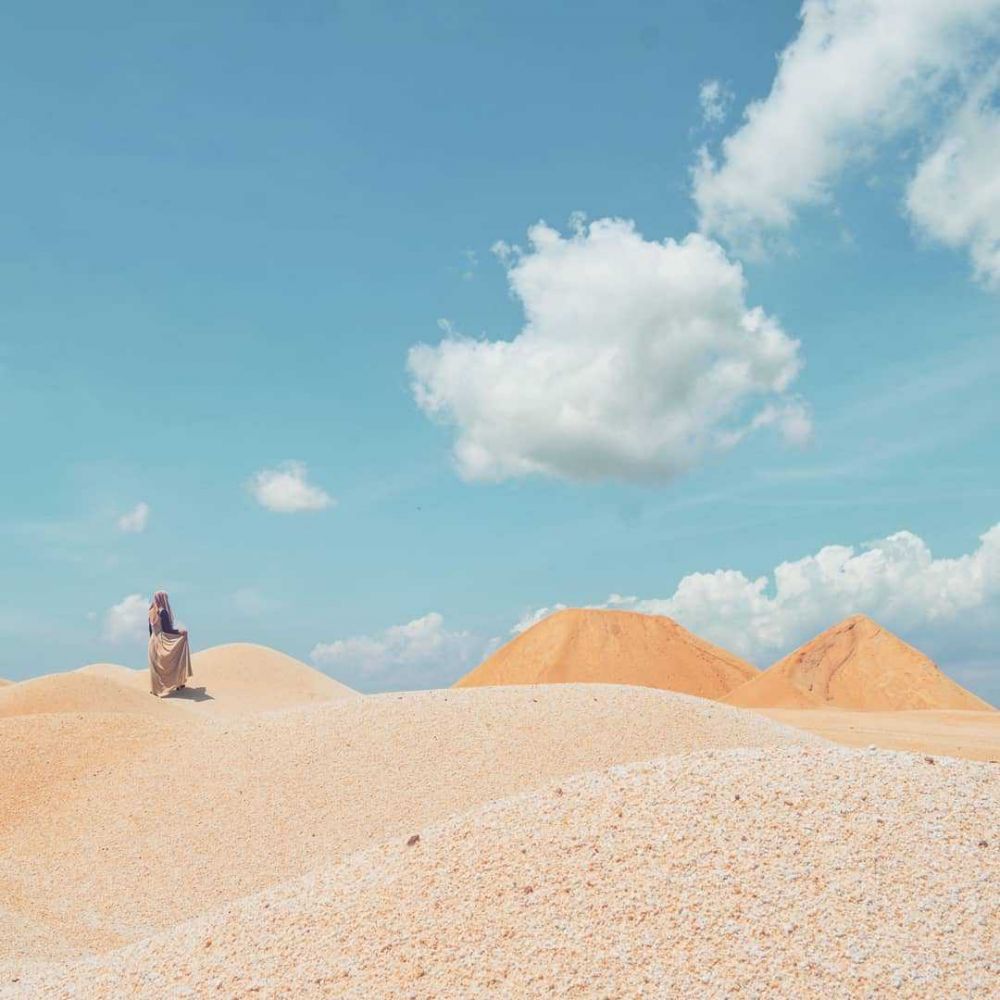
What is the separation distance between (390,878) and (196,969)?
1.10 m

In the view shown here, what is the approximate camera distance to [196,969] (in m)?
4.87

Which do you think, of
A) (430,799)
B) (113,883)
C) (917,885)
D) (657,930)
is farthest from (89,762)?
(917,885)

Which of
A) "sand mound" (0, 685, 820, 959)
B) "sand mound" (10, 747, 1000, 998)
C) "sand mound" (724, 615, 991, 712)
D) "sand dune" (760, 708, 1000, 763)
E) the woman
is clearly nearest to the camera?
"sand mound" (10, 747, 1000, 998)

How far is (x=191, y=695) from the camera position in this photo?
19109 millimetres

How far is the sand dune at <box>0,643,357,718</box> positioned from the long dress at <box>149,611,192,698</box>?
325mm

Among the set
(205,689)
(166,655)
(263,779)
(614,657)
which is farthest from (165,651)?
(614,657)

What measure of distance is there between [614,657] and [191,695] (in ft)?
40.3

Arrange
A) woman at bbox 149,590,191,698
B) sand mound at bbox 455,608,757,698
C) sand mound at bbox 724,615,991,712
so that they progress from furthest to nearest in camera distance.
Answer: sand mound at bbox 455,608,757,698
sand mound at bbox 724,615,991,712
woman at bbox 149,590,191,698

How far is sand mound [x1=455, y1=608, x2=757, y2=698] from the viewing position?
26188mm

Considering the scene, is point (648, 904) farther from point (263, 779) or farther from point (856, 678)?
point (856, 678)

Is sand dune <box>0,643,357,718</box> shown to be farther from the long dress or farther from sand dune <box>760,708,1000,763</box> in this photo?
sand dune <box>760,708,1000,763</box>

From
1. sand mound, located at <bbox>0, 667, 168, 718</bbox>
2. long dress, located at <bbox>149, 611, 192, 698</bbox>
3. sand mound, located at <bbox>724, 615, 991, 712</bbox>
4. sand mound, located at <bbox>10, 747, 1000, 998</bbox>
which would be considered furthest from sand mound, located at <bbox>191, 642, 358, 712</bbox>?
sand mound, located at <bbox>10, 747, 1000, 998</bbox>

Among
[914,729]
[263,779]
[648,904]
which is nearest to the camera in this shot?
[648,904]

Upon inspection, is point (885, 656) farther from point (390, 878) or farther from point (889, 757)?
point (390, 878)
